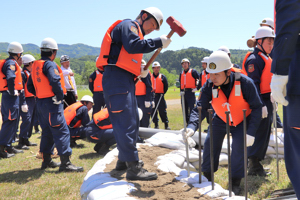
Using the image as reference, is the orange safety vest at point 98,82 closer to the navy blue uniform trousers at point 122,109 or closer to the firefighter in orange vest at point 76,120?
the firefighter in orange vest at point 76,120

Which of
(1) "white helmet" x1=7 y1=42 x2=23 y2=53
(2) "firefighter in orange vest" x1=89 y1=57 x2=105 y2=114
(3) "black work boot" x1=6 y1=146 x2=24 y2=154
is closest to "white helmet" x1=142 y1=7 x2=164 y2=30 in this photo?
(1) "white helmet" x1=7 y1=42 x2=23 y2=53

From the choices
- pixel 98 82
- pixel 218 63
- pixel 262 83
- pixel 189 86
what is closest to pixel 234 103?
pixel 218 63

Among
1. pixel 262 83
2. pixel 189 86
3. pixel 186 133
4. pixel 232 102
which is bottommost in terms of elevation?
pixel 189 86

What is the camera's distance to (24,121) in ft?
21.5

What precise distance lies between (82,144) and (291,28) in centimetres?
568

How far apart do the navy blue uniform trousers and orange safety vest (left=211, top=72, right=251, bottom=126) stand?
3.47ft

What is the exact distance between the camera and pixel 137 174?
10.7 ft

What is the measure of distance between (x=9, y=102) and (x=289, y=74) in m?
5.47

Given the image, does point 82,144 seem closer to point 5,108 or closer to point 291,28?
point 5,108

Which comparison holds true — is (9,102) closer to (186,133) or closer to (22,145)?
(22,145)

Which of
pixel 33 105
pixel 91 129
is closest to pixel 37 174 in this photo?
pixel 91 129

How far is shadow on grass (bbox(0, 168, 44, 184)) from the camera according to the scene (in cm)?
429

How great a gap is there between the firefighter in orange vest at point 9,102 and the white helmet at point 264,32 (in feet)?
15.4

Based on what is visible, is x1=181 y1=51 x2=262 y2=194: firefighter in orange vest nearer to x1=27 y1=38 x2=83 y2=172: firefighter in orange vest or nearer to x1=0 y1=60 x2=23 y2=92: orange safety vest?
x1=27 y1=38 x2=83 y2=172: firefighter in orange vest
